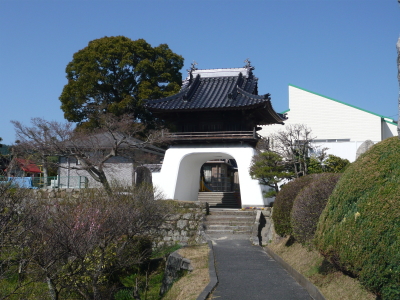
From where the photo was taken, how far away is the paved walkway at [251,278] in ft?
28.2

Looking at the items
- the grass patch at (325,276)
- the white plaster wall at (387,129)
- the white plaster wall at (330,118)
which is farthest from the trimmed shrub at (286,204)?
the white plaster wall at (387,129)

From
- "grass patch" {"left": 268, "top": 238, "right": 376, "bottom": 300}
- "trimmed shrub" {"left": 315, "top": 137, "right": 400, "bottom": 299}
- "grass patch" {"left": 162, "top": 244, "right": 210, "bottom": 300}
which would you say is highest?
"trimmed shrub" {"left": 315, "top": 137, "right": 400, "bottom": 299}

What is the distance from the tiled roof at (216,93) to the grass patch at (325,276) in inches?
460

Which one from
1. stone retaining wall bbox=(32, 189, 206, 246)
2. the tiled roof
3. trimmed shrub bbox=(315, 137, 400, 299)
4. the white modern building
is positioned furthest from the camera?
the white modern building

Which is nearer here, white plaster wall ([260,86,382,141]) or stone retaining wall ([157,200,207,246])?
stone retaining wall ([157,200,207,246])

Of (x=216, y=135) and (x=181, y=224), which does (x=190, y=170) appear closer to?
(x=216, y=135)

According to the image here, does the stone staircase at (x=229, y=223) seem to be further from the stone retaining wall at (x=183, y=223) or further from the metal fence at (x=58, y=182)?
the metal fence at (x=58, y=182)

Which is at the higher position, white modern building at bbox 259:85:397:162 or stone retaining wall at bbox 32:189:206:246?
white modern building at bbox 259:85:397:162

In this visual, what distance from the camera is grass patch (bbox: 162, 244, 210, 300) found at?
9509 mm

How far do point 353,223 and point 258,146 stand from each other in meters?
17.7

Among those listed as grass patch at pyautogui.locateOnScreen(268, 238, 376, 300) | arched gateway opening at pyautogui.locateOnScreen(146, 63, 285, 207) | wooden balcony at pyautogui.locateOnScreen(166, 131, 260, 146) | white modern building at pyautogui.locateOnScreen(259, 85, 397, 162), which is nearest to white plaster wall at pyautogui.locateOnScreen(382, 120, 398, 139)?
white modern building at pyautogui.locateOnScreen(259, 85, 397, 162)

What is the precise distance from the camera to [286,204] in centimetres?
1321

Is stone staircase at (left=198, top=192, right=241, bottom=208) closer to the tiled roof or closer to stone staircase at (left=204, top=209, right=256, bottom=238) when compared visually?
stone staircase at (left=204, top=209, right=256, bottom=238)

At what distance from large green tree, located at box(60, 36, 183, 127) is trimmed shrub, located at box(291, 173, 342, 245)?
862 inches
